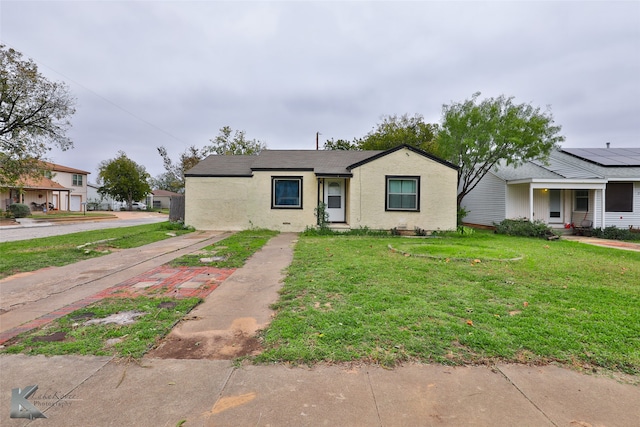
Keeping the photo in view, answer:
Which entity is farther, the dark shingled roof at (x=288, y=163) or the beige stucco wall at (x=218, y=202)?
the beige stucco wall at (x=218, y=202)

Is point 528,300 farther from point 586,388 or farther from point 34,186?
point 34,186

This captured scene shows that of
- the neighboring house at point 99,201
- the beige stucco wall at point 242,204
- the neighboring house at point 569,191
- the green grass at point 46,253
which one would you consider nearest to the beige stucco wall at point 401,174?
the beige stucco wall at point 242,204

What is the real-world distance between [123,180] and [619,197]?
50967 millimetres

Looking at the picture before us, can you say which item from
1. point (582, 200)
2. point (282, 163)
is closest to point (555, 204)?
point (582, 200)

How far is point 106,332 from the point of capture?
3.22 m

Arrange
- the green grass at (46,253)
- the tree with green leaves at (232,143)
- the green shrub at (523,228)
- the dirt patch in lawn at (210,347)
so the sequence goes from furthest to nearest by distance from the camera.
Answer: the tree with green leaves at (232,143) < the green shrub at (523,228) < the green grass at (46,253) < the dirt patch in lawn at (210,347)

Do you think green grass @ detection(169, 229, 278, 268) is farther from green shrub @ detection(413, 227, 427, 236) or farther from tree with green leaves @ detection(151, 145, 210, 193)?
tree with green leaves @ detection(151, 145, 210, 193)

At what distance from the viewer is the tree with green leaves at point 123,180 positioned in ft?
138

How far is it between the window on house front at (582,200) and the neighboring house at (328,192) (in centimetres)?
752

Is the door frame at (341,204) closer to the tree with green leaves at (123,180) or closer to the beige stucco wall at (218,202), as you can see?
the beige stucco wall at (218,202)

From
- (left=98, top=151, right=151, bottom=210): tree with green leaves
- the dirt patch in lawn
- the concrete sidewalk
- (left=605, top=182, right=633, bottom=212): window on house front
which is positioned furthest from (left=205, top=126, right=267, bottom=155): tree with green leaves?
the concrete sidewalk

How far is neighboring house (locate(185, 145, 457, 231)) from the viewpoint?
13266mm

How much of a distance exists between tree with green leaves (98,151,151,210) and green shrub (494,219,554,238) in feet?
152

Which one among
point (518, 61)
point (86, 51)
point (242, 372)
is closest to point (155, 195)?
point (86, 51)
